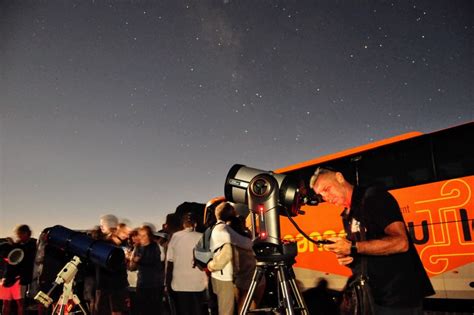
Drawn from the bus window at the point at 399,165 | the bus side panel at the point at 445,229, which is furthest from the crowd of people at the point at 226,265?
the bus window at the point at 399,165

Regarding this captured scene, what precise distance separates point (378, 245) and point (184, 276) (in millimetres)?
3427

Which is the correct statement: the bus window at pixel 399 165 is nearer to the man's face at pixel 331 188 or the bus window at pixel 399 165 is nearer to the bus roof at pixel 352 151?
the bus roof at pixel 352 151

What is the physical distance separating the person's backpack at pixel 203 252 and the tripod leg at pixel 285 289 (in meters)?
2.49

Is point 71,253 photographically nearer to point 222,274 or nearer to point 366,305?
point 222,274

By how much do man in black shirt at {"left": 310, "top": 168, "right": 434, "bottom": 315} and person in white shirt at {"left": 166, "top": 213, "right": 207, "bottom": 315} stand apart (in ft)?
9.96

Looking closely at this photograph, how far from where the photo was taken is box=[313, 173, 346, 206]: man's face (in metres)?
3.13

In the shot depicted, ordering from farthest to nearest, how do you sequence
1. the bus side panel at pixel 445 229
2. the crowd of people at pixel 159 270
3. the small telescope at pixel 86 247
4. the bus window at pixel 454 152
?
the bus window at pixel 454 152 < the bus side panel at pixel 445 229 < the crowd of people at pixel 159 270 < the small telescope at pixel 86 247

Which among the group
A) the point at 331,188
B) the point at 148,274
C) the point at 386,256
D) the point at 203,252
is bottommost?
the point at 148,274

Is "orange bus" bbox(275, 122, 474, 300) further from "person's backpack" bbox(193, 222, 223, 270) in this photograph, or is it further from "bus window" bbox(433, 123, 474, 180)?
"person's backpack" bbox(193, 222, 223, 270)

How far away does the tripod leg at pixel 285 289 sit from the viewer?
2777 mm

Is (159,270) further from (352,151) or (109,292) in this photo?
(352,151)

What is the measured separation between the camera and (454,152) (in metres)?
6.83

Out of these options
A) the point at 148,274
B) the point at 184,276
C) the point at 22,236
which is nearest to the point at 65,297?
the point at 184,276

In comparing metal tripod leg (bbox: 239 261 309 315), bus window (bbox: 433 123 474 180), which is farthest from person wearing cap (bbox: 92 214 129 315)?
bus window (bbox: 433 123 474 180)
